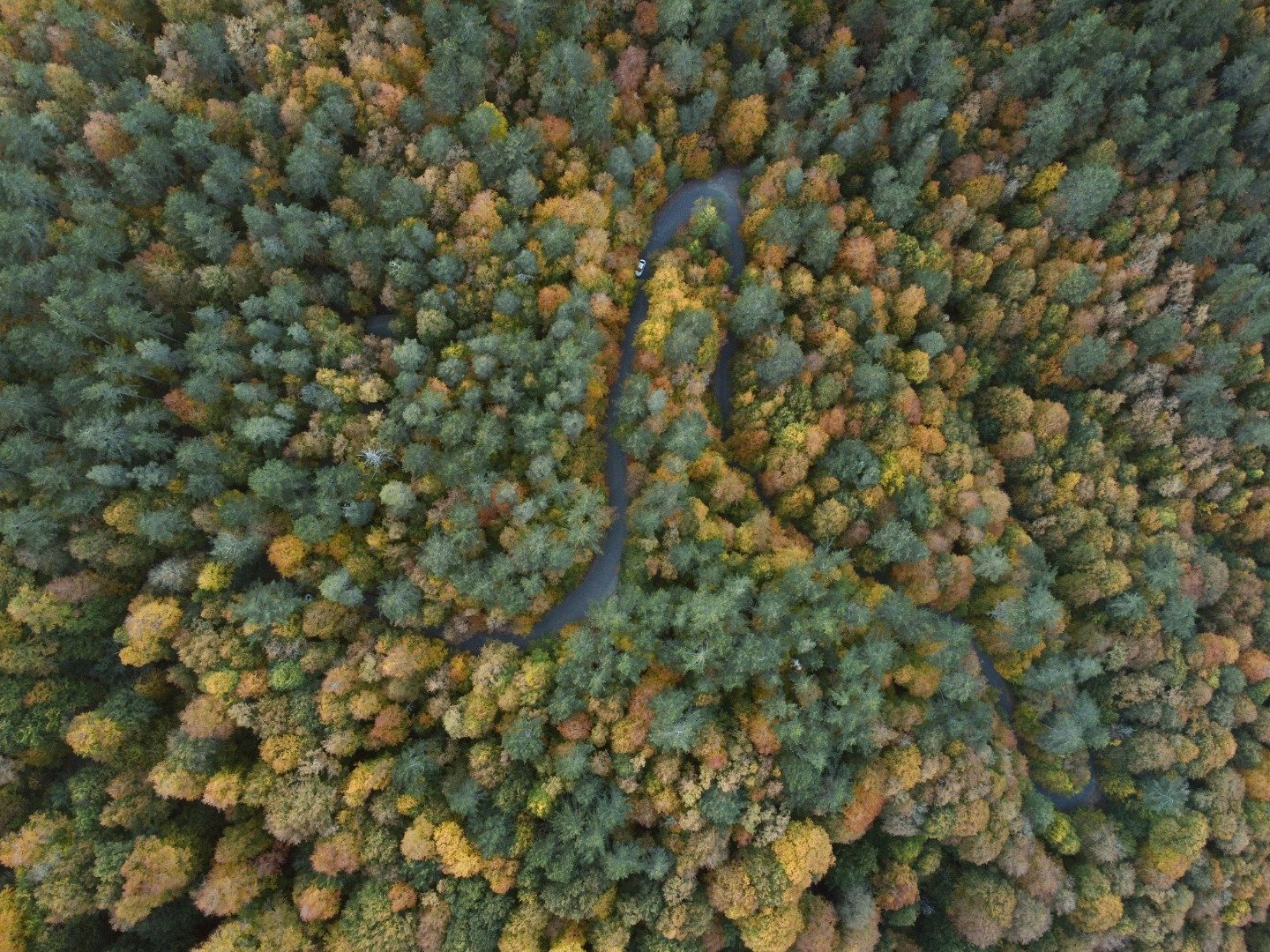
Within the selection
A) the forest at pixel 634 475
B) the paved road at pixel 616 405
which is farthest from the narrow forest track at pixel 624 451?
the forest at pixel 634 475

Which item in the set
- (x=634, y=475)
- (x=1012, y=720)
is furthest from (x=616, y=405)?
(x=1012, y=720)

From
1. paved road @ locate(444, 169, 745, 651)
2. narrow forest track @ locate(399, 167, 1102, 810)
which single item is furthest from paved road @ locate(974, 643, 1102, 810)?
paved road @ locate(444, 169, 745, 651)

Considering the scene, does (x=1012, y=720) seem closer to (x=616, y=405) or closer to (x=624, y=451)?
(x=624, y=451)

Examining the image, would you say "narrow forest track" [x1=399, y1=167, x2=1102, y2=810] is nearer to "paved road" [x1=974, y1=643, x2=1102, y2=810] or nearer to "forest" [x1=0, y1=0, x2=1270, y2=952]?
"paved road" [x1=974, y1=643, x2=1102, y2=810]

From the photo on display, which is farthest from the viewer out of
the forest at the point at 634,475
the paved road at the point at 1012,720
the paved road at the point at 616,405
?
the paved road at the point at 1012,720

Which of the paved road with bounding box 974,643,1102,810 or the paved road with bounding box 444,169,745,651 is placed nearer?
the paved road with bounding box 444,169,745,651

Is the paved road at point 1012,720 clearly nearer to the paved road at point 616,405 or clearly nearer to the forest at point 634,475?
the forest at point 634,475
